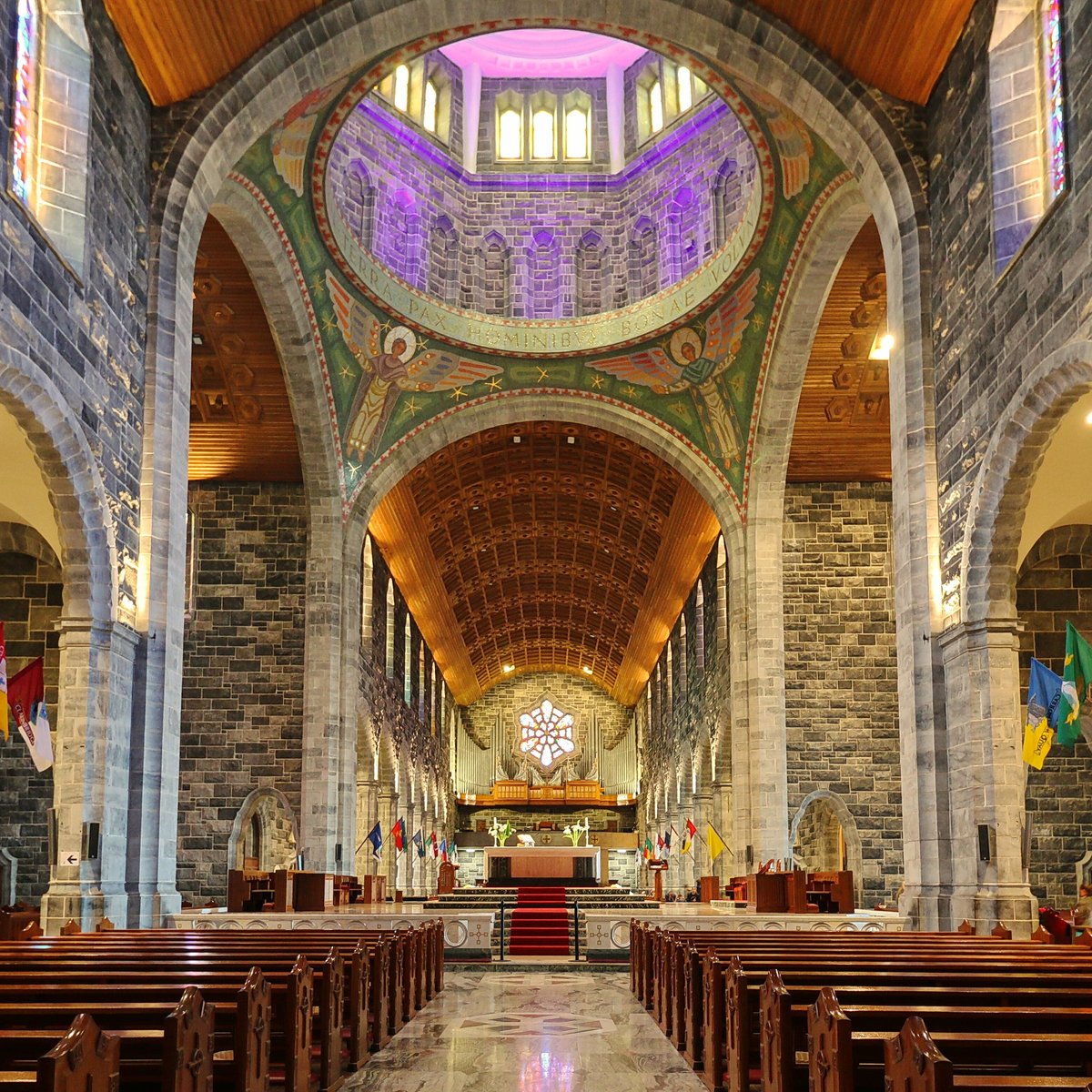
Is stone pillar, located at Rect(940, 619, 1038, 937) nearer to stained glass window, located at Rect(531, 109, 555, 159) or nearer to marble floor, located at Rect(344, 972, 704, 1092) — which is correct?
marble floor, located at Rect(344, 972, 704, 1092)

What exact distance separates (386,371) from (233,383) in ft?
7.69

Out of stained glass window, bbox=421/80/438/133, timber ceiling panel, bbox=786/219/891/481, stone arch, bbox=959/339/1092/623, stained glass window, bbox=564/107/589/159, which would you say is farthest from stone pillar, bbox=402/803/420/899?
stone arch, bbox=959/339/1092/623

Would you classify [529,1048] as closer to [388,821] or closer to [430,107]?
[430,107]

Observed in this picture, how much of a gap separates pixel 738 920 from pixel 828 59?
350 inches

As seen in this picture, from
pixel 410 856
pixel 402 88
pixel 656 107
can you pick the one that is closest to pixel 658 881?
pixel 410 856

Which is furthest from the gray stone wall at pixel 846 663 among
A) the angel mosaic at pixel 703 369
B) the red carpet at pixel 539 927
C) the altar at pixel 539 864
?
the altar at pixel 539 864

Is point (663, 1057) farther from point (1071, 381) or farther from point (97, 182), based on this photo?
point (97, 182)

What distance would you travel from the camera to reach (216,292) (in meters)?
18.2

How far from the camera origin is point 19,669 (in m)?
18.7

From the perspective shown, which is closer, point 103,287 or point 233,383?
point 103,287

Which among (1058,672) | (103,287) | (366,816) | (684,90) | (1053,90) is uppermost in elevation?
(684,90)

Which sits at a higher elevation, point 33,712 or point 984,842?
point 33,712

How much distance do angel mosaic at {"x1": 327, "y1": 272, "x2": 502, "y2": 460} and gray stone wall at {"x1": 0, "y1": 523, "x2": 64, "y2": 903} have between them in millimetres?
5016

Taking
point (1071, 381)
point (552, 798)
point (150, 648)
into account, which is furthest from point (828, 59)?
point (552, 798)
